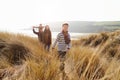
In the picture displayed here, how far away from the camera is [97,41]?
63.8ft

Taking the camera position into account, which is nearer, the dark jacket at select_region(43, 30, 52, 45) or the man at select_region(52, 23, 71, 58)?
the man at select_region(52, 23, 71, 58)

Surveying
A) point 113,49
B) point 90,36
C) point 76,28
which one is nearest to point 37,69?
point 113,49

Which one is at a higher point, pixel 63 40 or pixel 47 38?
pixel 63 40

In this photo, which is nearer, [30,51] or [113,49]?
[30,51]

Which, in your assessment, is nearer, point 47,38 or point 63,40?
point 63,40

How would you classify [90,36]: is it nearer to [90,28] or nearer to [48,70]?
[48,70]

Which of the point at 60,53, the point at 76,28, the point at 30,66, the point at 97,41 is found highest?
the point at 30,66

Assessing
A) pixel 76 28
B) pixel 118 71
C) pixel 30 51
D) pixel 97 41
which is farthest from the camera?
pixel 76 28

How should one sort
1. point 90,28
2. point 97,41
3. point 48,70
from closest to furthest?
point 48,70 < point 97,41 < point 90,28

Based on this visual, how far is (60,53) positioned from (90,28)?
174ft

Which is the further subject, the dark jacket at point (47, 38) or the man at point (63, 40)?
the dark jacket at point (47, 38)

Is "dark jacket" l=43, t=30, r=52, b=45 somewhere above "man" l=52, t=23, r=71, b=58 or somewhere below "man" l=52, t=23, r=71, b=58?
below

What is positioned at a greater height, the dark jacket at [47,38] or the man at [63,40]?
the man at [63,40]

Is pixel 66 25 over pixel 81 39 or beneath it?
over
